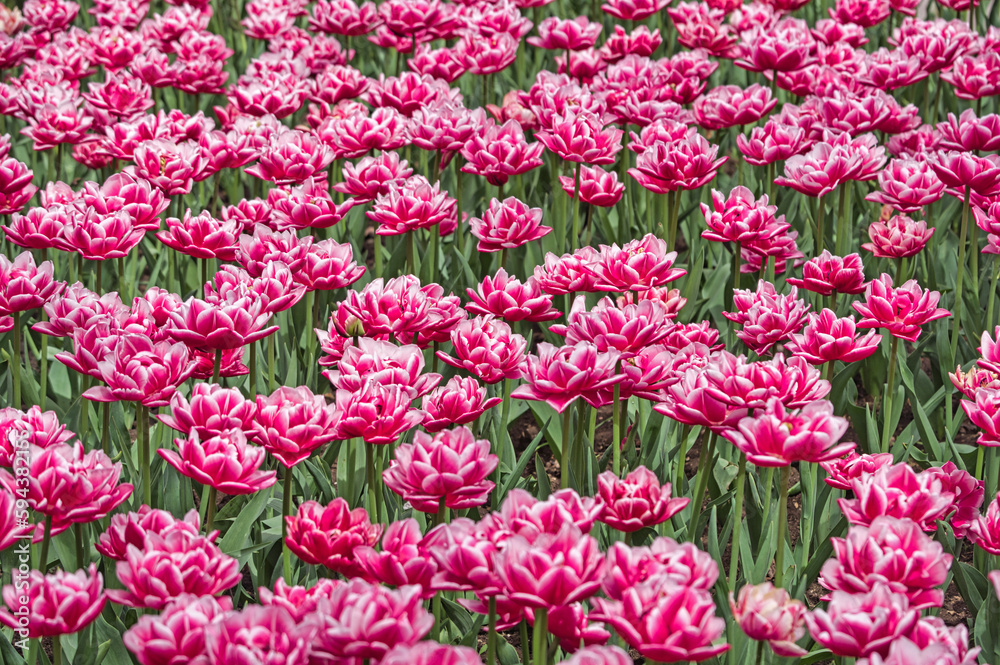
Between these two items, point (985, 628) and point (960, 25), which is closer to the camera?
point (985, 628)

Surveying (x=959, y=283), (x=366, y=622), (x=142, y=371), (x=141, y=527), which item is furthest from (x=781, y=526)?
(x=959, y=283)

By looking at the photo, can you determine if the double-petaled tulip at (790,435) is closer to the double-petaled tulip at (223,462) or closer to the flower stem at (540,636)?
the flower stem at (540,636)

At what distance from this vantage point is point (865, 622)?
1.57 m

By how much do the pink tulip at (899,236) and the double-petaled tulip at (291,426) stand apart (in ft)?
6.30

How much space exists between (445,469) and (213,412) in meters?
0.50

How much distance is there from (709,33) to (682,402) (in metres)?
3.12

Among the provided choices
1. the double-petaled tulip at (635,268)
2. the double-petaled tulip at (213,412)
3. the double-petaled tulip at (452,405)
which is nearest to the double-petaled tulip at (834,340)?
the double-petaled tulip at (635,268)

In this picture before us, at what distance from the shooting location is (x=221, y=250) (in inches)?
121

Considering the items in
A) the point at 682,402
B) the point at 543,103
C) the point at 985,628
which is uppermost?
the point at 543,103

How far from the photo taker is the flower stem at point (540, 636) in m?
1.73

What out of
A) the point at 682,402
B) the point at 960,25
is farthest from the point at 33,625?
the point at 960,25

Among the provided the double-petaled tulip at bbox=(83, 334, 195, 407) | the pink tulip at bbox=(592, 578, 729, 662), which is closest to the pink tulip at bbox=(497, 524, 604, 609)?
the pink tulip at bbox=(592, 578, 729, 662)

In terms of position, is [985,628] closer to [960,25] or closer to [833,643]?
[833,643]

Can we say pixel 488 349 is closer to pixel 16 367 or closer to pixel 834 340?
pixel 834 340
